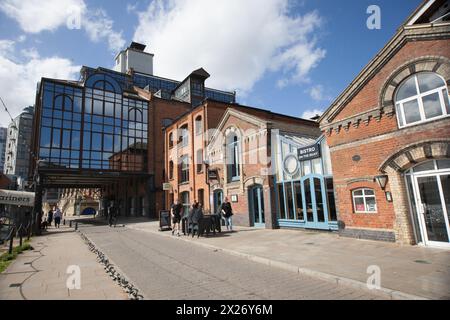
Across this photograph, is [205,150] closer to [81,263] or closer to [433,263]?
[81,263]

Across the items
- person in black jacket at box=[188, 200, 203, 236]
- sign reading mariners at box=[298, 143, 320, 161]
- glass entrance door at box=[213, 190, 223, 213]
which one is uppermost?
sign reading mariners at box=[298, 143, 320, 161]

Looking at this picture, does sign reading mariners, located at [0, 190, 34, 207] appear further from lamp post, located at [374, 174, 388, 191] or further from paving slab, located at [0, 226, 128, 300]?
lamp post, located at [374, 174, 388, 191]

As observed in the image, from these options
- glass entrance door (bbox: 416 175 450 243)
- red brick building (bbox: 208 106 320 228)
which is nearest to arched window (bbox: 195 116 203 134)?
red brick building (bbox: 208 106 320 228)

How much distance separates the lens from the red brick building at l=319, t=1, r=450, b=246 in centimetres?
812

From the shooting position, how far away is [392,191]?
903 cm

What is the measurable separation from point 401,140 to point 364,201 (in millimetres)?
2571

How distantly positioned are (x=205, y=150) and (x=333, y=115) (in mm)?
11418

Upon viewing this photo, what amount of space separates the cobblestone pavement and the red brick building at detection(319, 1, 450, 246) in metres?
5.05

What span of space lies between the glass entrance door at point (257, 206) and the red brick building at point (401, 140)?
16.9ft

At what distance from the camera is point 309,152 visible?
12.7 m

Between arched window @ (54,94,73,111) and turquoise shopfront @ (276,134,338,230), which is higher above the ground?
arched window @ (54,94,73,111)

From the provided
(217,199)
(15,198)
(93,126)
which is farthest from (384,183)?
(93,126)

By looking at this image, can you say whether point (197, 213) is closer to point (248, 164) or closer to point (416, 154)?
point (248, 164)

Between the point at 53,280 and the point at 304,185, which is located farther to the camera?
the point at 304,185
